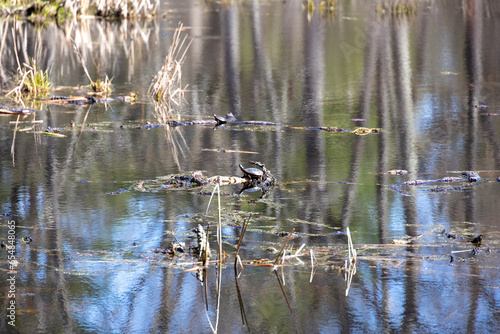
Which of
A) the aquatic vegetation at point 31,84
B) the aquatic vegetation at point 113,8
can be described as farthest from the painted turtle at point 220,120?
the aquatic vegetation at point 113,8

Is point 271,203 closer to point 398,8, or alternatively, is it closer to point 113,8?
point 113,8

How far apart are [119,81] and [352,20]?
16377 millimetres

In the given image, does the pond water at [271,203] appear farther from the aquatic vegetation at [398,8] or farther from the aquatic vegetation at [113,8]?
the aquatic vegetation at [398,8]

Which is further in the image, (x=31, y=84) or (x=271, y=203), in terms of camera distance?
(x=31, y=84)

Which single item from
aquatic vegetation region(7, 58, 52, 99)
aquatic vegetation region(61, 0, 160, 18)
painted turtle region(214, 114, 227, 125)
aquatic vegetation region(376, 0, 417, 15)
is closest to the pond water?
painted turtle region(214, 114, 227, 125)

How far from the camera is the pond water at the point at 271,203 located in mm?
4957

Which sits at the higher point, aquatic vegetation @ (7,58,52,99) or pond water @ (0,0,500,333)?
aquatic vegetation @ (7,58,52,99)

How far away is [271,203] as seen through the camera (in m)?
7.29

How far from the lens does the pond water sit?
4957 mm

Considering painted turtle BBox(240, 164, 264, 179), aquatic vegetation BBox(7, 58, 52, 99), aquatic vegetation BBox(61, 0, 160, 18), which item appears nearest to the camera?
painted turtle BBox(240, 164, 264, 179)

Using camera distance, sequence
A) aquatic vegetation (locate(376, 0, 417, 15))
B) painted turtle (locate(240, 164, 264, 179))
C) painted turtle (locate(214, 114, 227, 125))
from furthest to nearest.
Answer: aquatic vegetation (locate(376, 0, 417, 15)), painted turtle (locate(214, 114, 227, 125)), painted turtle (locate(240, 164, 264, 179))

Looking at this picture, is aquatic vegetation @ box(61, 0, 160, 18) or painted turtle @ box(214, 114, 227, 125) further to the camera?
aquatic vegetation @ box(61, 0, 160, 18)

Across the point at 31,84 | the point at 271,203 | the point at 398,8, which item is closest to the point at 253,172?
the point at 271,203

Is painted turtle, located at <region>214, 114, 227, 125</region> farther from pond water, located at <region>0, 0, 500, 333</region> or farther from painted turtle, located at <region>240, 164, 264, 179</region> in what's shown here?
painted turtle, located at <region>240, 164, 264, 179</region>
